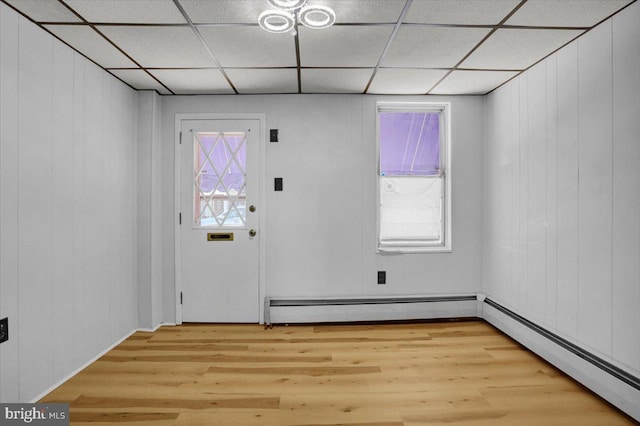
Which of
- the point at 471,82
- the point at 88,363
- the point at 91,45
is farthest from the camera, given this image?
the point at 471,82

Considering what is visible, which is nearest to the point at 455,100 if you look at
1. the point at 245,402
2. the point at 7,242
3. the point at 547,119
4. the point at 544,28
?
the point at 547,119

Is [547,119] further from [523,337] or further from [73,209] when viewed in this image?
[73,209]

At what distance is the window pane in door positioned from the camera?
3492 mm

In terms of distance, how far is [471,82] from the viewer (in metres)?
3.18

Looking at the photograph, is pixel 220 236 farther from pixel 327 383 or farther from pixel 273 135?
pixel 327 383

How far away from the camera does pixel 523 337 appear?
9.50ft

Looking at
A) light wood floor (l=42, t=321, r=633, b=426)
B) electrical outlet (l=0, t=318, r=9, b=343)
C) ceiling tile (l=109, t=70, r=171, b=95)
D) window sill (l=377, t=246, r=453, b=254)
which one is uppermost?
ceiling tile (l=109, t=70, r=171, b=95)

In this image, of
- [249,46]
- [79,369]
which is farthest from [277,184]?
[79,369]

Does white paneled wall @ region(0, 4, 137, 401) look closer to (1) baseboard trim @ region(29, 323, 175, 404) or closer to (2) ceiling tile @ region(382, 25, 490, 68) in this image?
(1) baseboard trim @ region(29, 323, 175, 404)

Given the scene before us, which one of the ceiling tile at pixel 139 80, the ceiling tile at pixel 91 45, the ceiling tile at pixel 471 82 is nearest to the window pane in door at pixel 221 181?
the ceiling tile at pixel 139 80

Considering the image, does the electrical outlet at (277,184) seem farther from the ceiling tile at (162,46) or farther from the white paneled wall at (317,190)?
the ceiling tile at (162,46)

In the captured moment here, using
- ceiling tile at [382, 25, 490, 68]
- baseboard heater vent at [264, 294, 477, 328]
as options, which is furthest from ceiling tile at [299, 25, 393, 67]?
baseboard heater vent at [264, 294, 477, 328]

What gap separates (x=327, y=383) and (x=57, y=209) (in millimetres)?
2171

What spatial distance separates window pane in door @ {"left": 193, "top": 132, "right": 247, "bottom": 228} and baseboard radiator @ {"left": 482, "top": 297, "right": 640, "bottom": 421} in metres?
2.69
